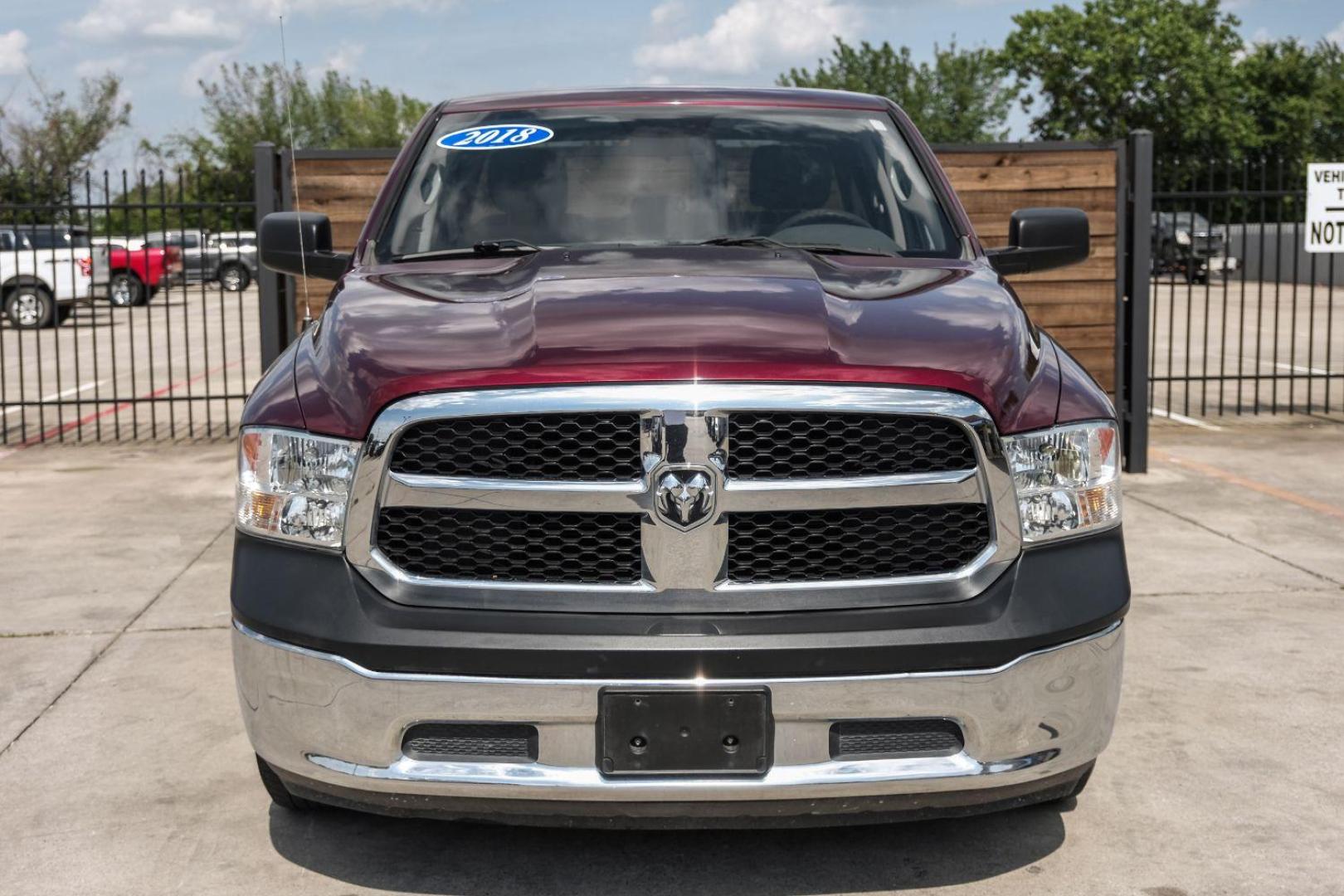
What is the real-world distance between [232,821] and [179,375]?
14474mm

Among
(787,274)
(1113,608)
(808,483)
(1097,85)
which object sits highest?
(1097,85)

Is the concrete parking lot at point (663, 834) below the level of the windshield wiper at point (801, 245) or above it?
below

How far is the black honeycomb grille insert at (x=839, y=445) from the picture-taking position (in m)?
3.03

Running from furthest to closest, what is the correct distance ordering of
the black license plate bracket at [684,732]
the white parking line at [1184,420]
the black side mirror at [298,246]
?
the white parking line at [1184,420] → the black side mirror at [298,246] → the black license plate bracket at [684,732]

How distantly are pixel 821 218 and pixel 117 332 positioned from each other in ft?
71.5

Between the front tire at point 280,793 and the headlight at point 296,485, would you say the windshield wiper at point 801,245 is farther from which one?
the front tire at point 280,793

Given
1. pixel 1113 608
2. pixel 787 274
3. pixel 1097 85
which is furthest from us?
pixel 1097 85

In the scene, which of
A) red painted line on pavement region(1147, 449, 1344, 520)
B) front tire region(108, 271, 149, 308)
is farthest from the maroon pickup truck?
front tire region(108, 271, 149, 308)

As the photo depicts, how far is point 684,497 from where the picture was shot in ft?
9.85

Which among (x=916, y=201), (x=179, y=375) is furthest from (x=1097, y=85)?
(x=916, y=201)

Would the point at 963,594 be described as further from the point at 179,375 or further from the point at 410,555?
the point at 179,375

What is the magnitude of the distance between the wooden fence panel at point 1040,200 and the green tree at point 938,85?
66897mm

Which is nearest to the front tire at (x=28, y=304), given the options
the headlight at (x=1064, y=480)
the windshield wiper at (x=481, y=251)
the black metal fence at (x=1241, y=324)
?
the black metal fence at (x=1241, y=324)

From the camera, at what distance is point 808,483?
303 centimetres
